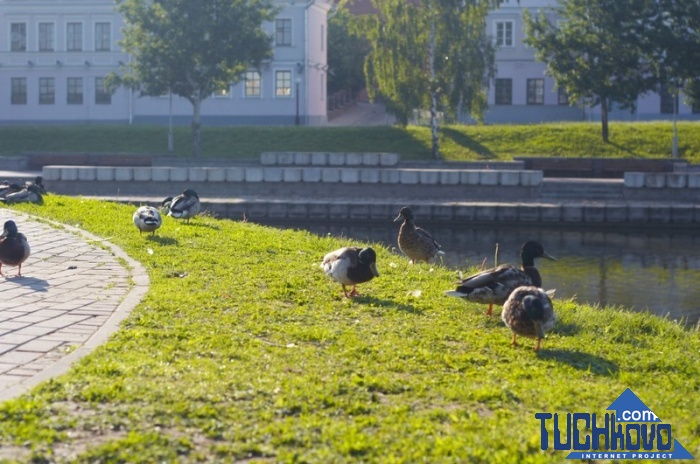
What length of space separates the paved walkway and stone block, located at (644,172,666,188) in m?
17.6

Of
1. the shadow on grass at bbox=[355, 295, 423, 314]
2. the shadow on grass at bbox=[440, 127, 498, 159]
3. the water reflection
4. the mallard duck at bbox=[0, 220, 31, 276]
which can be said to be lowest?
the water reflection

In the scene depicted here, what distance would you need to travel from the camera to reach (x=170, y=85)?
43.9m

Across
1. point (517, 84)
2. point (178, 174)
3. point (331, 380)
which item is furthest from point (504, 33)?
point (331, 380)

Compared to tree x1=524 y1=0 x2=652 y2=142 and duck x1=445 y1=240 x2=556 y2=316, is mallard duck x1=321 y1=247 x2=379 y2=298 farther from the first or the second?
tree x1=524 y1=0 x2=652 y2=142

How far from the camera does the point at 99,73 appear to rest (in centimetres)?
5966

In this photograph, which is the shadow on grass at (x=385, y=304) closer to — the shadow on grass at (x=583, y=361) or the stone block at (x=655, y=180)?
the shadow on grass at (x=583, y=361)

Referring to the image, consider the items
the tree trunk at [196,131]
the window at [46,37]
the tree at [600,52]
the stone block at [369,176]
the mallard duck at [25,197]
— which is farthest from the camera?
the window at [46,37]

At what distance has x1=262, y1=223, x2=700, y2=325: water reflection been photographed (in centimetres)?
1678

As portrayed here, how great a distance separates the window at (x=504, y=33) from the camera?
6044 centimetres

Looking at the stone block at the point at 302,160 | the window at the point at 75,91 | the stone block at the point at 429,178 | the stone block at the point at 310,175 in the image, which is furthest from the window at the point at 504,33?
the stone block at the point at 429,178

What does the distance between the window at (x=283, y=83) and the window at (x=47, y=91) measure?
37.6 feet

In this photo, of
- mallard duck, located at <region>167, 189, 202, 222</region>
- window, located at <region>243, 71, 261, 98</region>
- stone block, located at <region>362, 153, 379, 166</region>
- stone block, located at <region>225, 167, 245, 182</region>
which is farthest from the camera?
window, located at <region>243, 71, 261, 98</region>

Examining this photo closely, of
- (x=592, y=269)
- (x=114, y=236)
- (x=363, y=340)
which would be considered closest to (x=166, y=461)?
(x=363, y=340)

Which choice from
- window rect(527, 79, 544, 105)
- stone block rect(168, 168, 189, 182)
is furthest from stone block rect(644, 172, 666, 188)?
window rect(527, 79, 544, 105)
